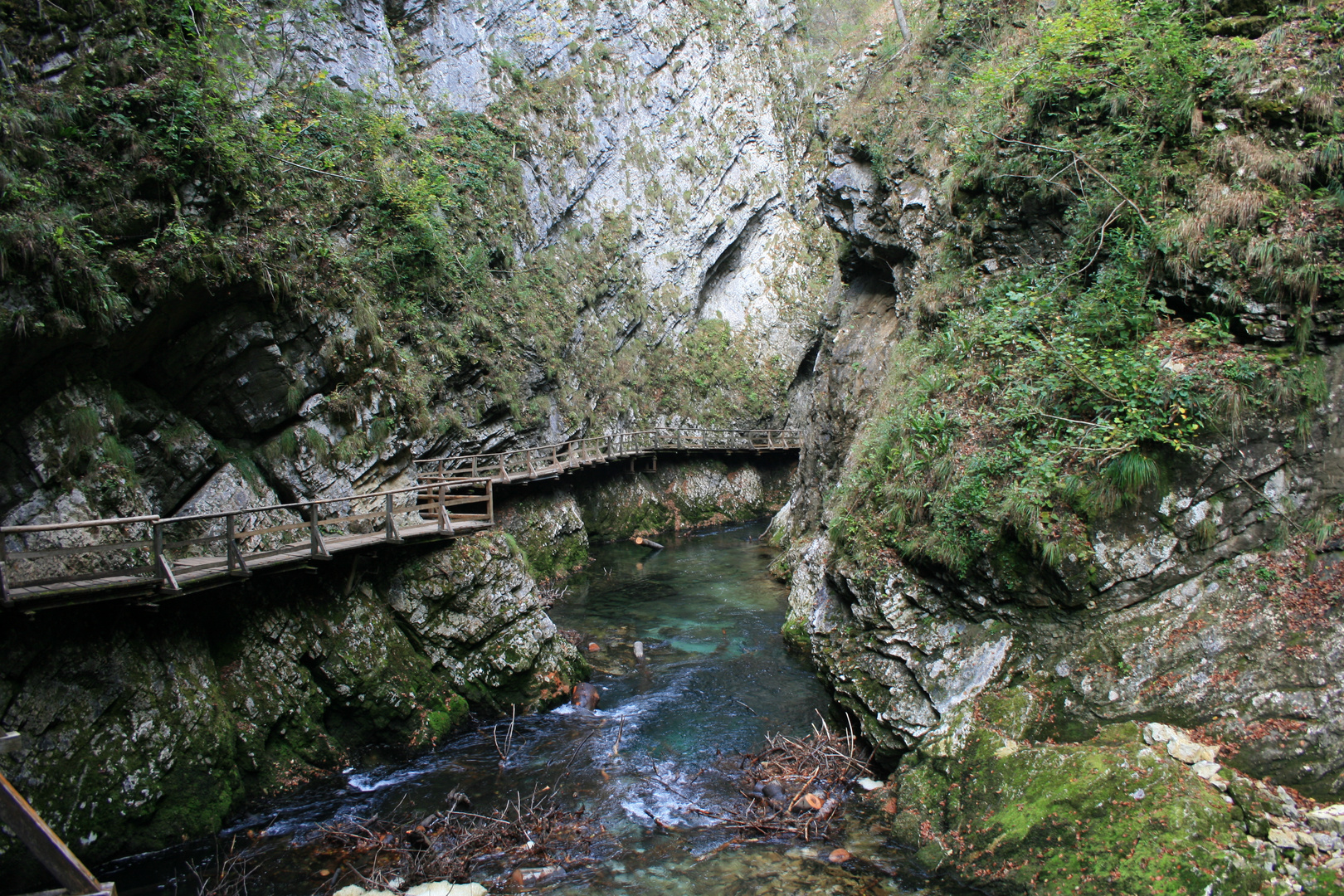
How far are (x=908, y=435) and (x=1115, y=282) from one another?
291 cm

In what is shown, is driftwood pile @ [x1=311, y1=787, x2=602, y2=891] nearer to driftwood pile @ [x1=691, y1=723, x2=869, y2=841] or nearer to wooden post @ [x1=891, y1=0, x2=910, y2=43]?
driftwood pile @ [x1=691, y1=723, x2=869, y2=841]

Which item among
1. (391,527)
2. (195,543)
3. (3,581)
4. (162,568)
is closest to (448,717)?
(391,527)

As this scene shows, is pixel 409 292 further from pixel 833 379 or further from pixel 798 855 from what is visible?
pixel 798 855

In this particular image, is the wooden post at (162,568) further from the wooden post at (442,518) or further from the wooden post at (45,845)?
the wooden post at (442,518)

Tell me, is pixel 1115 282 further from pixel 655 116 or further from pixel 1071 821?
pixel 655 116

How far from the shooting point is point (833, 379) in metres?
15.9

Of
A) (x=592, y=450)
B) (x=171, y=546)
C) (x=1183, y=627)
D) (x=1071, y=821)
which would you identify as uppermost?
(x=171, y=546)

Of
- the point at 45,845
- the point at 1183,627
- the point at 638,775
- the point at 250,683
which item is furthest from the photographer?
the point at 250,683

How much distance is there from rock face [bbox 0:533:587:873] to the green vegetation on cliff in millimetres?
6391

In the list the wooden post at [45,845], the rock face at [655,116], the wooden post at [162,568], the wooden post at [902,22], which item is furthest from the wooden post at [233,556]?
→ the wooden post at [902,22]

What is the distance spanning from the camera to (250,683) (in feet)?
28.0

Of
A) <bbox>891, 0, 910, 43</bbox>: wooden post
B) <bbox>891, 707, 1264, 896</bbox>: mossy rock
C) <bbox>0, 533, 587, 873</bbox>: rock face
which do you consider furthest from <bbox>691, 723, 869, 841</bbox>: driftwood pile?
<bbox>891, 0, 910, 43</bbox>: wooden post

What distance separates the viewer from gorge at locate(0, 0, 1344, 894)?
217 inches

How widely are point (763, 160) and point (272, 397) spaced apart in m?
30.2
